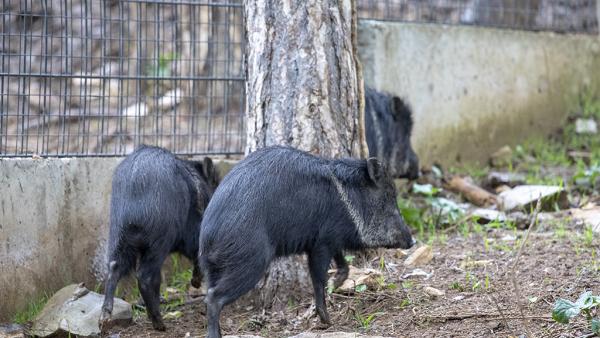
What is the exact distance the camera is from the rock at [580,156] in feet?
30.7

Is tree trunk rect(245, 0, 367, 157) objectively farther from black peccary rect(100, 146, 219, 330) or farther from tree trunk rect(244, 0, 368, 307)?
black peccary rect(100, 146, 219, 330)

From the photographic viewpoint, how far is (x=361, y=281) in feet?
18.4

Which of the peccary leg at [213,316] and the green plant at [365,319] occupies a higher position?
the peccary leg at [213,316]

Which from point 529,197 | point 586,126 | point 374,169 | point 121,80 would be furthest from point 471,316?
point 586,126

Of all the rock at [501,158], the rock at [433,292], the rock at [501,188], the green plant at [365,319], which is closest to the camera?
the green plant at [365,319]

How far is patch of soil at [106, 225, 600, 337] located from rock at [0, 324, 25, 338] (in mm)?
594

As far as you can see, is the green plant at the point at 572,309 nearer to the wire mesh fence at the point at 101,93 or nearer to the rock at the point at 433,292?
the rock at the point at 433,292

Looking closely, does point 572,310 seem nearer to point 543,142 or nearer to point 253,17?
point 253,17

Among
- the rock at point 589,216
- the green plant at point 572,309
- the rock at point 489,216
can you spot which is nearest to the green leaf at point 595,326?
the green plant at point 572,309

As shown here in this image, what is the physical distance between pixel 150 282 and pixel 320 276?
110cm

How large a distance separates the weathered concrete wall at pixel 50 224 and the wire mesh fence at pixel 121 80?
0.68ft

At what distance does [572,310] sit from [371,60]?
475cm

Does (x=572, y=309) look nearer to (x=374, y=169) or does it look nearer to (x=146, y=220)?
(x=374, y=169)

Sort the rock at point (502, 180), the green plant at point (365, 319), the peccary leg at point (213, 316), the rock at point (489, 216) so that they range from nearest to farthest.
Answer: the peccary leg at point (213, 316) < the green plant at point (365, 319) < the rock at point (489, 216) < the rock at point (502, 180)
